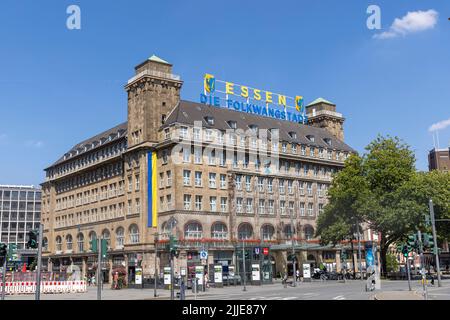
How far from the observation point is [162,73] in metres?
77.7

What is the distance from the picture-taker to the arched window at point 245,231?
249 feet

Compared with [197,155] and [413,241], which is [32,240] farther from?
[197,155]

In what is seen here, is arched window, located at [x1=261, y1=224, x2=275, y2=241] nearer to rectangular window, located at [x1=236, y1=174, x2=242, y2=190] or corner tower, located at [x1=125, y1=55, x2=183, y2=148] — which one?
rectangular window, located at [x1=236, y1=174, x2=242, y2=190]

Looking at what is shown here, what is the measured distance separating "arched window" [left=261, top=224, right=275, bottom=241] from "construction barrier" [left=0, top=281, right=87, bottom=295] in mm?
32387

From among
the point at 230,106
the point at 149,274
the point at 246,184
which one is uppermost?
the point at 230,106

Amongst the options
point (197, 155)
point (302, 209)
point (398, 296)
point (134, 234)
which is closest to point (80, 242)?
point (134, 234)

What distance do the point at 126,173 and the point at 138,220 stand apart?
8.35 m

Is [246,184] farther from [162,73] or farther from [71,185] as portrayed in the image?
[71,185]

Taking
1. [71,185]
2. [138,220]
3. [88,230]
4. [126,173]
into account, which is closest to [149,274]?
[138,220]

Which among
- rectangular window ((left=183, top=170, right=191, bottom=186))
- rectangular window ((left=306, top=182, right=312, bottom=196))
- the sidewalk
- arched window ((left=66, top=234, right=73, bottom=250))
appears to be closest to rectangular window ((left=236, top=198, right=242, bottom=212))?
rectangular window ((left=183, top=170, right=191, bottom=186))

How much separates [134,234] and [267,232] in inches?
780

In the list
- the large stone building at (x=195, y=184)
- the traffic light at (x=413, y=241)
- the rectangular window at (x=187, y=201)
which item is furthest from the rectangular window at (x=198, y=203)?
the traffic light at (x=413, y=241)

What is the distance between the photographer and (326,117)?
101m

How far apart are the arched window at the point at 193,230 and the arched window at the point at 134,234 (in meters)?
10.1
